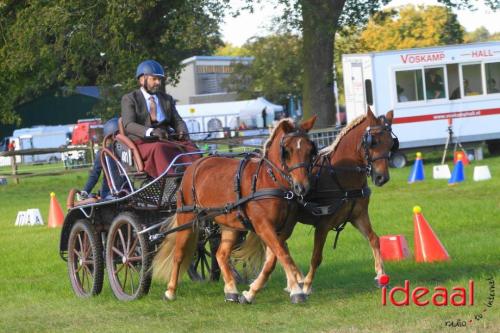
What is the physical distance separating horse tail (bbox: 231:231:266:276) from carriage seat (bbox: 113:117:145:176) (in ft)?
3.99

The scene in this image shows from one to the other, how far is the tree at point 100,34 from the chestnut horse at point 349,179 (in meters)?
17.0

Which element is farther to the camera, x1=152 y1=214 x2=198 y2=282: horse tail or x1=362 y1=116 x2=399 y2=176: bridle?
x1=152 y1=214 x2=198 y2=282: horse tail

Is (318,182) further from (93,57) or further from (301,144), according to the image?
(93,57)

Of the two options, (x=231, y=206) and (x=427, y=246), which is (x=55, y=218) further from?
(x=231, y=206)

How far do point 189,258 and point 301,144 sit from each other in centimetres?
195

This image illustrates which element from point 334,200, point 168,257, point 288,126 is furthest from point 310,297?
point 288,126

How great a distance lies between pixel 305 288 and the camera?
8961mm

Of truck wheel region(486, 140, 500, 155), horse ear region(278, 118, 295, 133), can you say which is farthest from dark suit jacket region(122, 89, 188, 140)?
truck wheel region(486, 140, 500, 155)

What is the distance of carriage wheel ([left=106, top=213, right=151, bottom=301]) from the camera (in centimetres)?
956

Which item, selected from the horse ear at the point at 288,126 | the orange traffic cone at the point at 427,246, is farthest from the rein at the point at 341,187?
the orange traffic cone at the point at 427,246

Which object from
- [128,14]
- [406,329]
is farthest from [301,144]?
[128,14]

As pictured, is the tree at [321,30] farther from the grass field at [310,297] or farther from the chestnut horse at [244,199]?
the chestnut horse at [244,199]

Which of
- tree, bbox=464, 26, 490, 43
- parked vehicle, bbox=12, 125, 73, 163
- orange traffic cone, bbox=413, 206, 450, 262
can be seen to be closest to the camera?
orange traffic cone, bbox=413, 206, 450, 262

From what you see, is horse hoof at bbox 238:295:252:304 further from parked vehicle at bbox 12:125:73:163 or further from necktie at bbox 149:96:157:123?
parked vehicle at bbox 12:125:73:163
